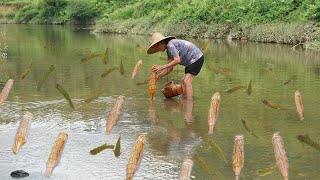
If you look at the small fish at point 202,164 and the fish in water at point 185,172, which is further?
the small fish at point 202,164

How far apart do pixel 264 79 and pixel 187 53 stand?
159 inches

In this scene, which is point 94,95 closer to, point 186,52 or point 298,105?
point 186,52

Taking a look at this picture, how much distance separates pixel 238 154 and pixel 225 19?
25.0 m

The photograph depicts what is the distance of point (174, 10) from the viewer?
113 feet

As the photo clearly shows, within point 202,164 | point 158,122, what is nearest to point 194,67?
point 158,122

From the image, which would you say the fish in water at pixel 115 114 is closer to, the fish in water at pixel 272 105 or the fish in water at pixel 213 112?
the fish in water at pixel 213 112

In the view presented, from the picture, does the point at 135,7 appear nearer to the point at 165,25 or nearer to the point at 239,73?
the point at 165,25

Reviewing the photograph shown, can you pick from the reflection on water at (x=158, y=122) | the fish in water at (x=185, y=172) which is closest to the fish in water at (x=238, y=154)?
the reflection on water at (x=158, y=122)

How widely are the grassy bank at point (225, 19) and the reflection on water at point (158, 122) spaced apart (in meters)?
9.82

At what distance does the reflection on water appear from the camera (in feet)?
20.2

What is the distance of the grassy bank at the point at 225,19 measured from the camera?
985 inches

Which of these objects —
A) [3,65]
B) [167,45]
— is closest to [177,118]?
[167,45]

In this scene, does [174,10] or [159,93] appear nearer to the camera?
[159,93]

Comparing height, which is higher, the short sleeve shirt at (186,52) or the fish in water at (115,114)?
the short sleeve shirt at (186,52)
